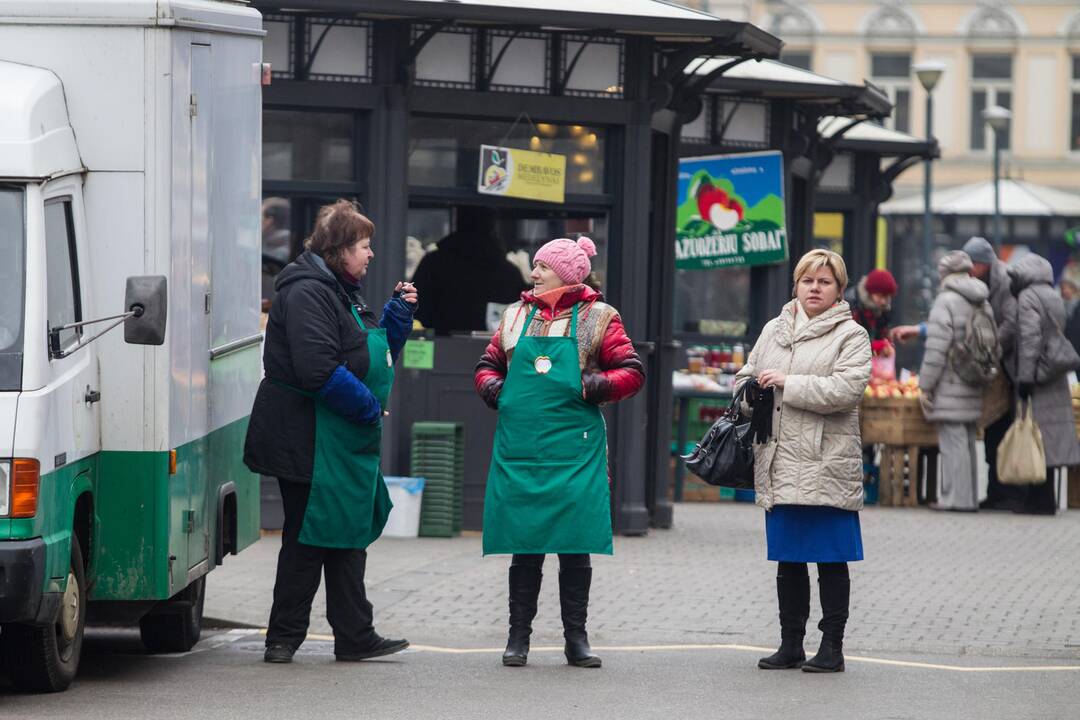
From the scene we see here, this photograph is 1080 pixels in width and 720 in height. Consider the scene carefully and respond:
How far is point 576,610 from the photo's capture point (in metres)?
8.73

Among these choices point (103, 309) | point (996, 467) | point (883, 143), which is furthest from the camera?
point (883, 143)

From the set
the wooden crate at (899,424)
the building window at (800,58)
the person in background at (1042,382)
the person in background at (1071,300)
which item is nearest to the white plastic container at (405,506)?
the wooden crate at (899,424)

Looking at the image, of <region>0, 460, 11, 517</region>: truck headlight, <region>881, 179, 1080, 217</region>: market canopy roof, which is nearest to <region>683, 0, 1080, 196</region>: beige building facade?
<region>881, 179, 1080, 217</region>: market canopy roof

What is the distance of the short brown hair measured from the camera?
28.4 feet

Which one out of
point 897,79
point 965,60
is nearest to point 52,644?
point 897,79

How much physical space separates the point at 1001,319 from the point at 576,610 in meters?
8.41

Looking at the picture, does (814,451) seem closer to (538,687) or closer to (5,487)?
(538,687)

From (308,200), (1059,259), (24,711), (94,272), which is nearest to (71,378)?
(94,272)

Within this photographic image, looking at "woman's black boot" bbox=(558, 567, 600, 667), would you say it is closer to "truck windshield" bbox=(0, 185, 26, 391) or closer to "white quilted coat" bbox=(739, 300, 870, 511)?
"white quilted coat" bbox=(739, 300, 870, 511)

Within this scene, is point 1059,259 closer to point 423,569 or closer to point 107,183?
point 423,569

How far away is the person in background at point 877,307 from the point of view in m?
18.6

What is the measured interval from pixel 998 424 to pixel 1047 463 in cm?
62

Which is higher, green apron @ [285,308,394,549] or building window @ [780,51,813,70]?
building window @ [780,51,813,70]

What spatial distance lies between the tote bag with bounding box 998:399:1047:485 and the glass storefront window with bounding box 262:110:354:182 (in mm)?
5897
